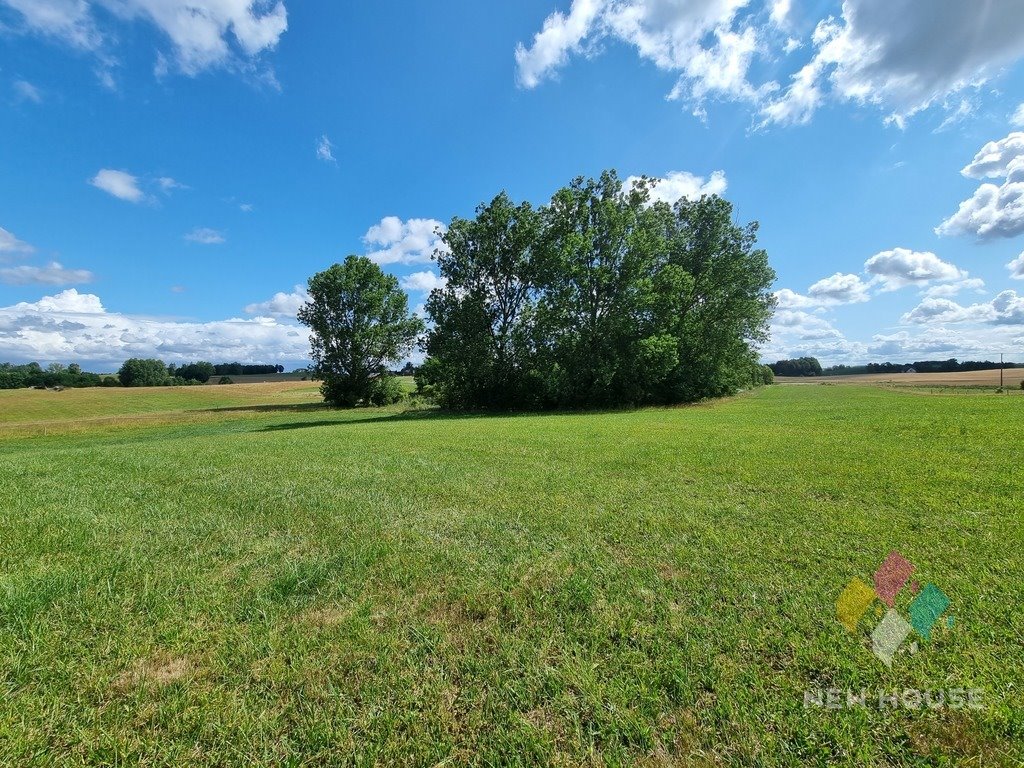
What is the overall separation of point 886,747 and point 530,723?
1.65m

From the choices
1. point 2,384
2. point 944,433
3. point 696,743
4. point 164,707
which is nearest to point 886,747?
point 696,743

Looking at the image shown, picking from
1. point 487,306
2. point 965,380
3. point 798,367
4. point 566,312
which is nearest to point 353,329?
point 487,306

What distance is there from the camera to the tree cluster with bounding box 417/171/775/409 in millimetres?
30688

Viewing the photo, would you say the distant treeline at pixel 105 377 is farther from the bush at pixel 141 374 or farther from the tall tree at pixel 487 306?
the tall tree at pixel 487 306

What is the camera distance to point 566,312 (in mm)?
30859

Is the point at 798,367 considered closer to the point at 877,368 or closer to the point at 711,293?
the point at 877,368

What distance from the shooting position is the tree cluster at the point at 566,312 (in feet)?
101

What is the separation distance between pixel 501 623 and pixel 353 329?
159 ft

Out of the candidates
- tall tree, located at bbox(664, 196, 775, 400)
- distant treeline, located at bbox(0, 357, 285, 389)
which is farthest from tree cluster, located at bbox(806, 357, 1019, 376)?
distant treeline, located at bbox(0, 357, 285, 389)

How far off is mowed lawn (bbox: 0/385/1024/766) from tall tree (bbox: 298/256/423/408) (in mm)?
42207

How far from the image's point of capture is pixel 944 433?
1105 centimetres

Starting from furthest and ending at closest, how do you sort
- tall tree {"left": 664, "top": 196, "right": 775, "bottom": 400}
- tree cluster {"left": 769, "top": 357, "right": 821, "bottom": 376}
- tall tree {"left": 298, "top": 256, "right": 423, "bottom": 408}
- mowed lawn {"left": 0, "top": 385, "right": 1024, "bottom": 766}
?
tree cluster {"left": 769, "top": 357, "right": 821, "bottom": 376} < tall tree {"left": 298, "top": 256, "right": 423, "bottom": 408} < tall tree {"left": 664, "top": 196, "right": 775, "bottom": 400} < mowed lawn {"left": 0, "top": 385, "right": 1024, "bottom": 766}

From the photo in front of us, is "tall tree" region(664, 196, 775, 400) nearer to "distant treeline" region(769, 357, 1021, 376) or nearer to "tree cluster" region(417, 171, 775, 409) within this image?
"tree cluster" region(417, 171, 775, 409)

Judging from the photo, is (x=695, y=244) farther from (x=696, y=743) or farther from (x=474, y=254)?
(x=696, y=743)
